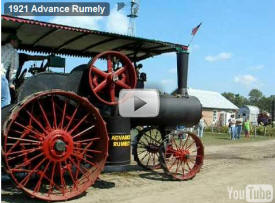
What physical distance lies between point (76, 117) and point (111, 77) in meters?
0.78

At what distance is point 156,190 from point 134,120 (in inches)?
53.4

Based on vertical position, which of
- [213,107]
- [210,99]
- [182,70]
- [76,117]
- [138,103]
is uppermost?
[210,99]

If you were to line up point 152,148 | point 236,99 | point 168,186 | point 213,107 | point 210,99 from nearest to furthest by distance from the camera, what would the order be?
point 168,186 → point 152,148 → point 213,107 → point 210,99 → point 236,99

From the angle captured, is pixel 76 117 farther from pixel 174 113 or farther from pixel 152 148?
pixel 152 148

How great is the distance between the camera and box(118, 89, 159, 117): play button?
19.9 ft

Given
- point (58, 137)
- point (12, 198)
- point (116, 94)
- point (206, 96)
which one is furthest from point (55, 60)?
point (206, 96)

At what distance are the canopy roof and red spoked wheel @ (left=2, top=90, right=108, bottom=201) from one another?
4.09 ft

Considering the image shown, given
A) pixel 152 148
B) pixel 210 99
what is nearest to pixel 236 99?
pixel 210 99

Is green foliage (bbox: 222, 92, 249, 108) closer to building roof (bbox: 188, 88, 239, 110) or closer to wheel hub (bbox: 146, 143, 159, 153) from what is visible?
building roof (bbox: 188, 88, 239, 110)

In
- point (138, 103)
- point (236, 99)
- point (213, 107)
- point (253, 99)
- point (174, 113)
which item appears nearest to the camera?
point (138, 103)

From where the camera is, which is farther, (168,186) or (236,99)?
(236,99)

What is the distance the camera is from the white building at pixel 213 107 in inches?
1677

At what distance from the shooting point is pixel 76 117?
221 inches

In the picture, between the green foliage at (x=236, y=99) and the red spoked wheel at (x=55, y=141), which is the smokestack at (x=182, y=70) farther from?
the green foliage at (x=236, y=99)
